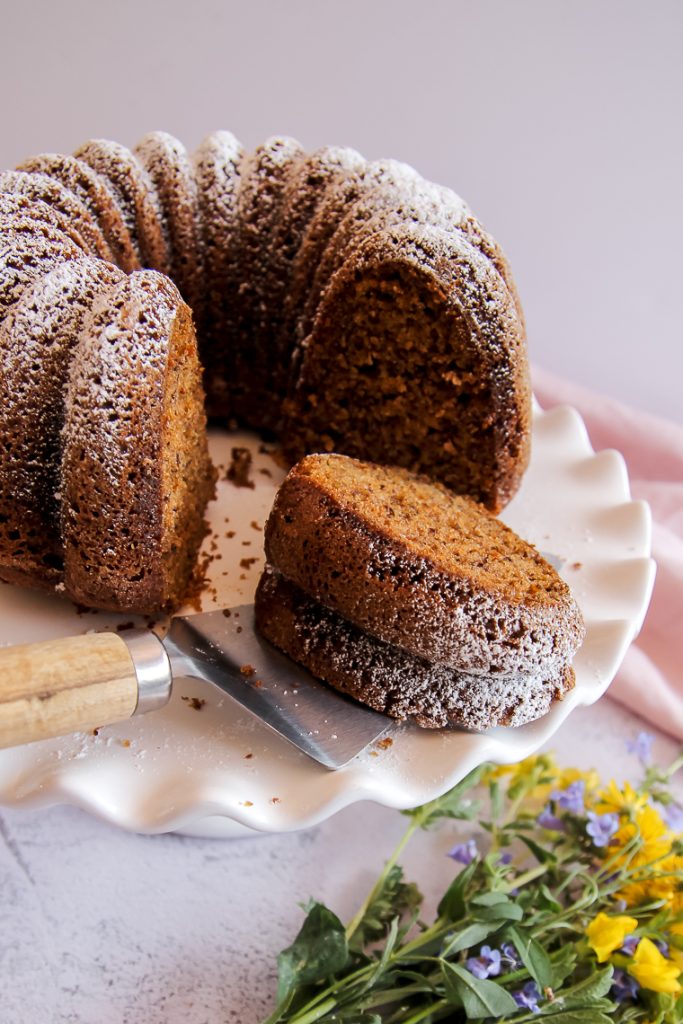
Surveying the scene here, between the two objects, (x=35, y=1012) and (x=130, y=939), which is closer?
(x=35, y=1012)

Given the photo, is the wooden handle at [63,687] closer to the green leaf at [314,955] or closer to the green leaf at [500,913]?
the green leaf at [314,955]

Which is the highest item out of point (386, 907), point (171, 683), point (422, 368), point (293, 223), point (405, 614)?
point (293, 223)

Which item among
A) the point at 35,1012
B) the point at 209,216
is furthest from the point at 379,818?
the point at 209,216

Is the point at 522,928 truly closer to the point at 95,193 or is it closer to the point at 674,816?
the point at 674,816

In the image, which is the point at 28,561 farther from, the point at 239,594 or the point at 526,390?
the point at 526,390

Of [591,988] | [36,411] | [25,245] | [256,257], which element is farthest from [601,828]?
[25,245]

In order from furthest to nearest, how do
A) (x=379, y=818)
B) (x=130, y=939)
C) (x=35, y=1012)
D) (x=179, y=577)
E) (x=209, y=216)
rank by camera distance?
1. (x=209, y=216)
2. (x=379, y=818)
3. (x=179, y=577)
4. (x=130, y=939)
5. (x=35, y=1012)

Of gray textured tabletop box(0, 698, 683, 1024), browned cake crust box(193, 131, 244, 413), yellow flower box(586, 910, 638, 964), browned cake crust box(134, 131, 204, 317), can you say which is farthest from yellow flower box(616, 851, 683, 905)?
browned cake crust box(134, 131, 204, 317)
